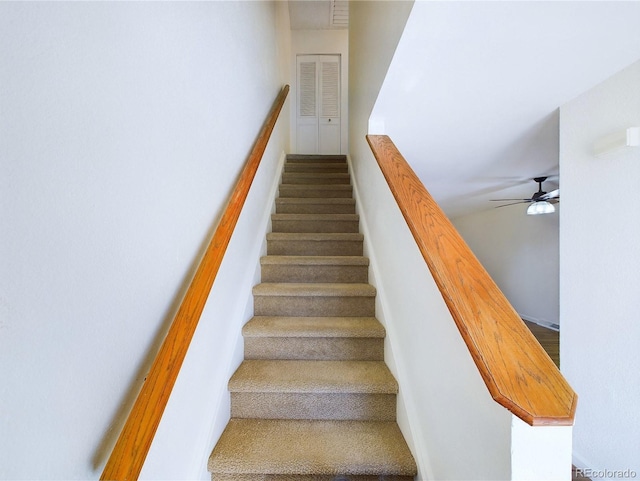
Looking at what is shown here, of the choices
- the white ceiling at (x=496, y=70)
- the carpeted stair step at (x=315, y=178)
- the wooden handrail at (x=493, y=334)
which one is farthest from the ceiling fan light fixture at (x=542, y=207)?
the wooden handrail at (x=493, y=334)

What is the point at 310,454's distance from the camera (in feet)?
3.44

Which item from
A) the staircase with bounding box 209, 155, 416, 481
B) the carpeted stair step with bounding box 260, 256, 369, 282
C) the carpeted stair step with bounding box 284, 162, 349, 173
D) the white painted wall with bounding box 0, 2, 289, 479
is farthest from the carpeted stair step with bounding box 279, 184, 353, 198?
the white painted wall with bounding box 0, 2, 289, 479

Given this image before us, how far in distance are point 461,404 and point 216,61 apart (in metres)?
1.48

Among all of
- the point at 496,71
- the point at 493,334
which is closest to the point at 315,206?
the point at 496,71

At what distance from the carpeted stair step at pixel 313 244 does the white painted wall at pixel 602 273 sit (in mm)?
1241

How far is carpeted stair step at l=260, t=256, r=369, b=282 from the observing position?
6.23 ft

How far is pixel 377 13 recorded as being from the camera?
5.08 feet

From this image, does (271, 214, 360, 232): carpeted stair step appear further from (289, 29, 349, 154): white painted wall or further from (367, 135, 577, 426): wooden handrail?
(289, 29, 349, 154): white painted wall

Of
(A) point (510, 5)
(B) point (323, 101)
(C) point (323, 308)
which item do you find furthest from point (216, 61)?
(B) point (323, 101)

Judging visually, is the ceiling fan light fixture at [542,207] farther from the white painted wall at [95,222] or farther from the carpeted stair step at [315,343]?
the white painted wall at [95,222]

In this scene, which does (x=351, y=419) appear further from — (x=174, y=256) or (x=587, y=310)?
(x=587, y=310)

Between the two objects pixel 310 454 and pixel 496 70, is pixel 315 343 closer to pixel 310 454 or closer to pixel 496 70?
pixel 310 454

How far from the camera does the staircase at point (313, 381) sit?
1037mm

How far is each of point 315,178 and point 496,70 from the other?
1.98 m
